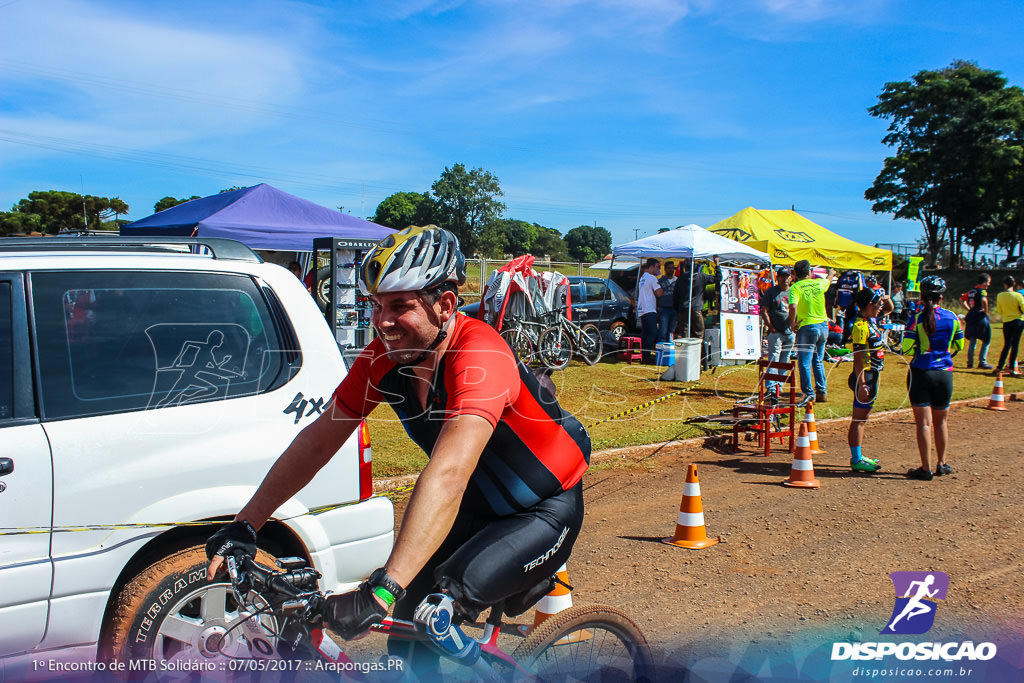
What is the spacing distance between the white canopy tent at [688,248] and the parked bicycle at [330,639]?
1376cm

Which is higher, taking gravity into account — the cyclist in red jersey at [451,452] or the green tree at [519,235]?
the green tree at [519,235]

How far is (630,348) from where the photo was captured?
15.7 m

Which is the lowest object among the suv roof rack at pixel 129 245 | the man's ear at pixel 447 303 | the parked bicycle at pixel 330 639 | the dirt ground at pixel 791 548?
the dirt ground at pixel 791 548

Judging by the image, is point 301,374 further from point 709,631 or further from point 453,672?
point 709,631

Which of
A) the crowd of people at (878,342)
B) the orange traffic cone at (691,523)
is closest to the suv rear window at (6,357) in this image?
the orange traffic cone at (691,523)

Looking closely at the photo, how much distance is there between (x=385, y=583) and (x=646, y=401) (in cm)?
1008

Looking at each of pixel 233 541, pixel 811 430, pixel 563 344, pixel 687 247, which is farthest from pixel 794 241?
pixel 233 541

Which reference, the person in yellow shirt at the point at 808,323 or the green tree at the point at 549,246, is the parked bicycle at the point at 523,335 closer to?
the person in yellow shirt at the point at 808,323

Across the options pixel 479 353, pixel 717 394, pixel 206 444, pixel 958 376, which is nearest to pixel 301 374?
pixel 206 444

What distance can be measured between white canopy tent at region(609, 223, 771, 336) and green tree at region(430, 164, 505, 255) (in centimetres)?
3799

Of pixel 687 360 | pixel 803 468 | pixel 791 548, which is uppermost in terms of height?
pixel 687 360

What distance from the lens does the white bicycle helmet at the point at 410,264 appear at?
2.07 metres

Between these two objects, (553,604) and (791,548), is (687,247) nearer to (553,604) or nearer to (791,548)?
(791,548)

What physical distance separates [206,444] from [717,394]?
10497 mm
